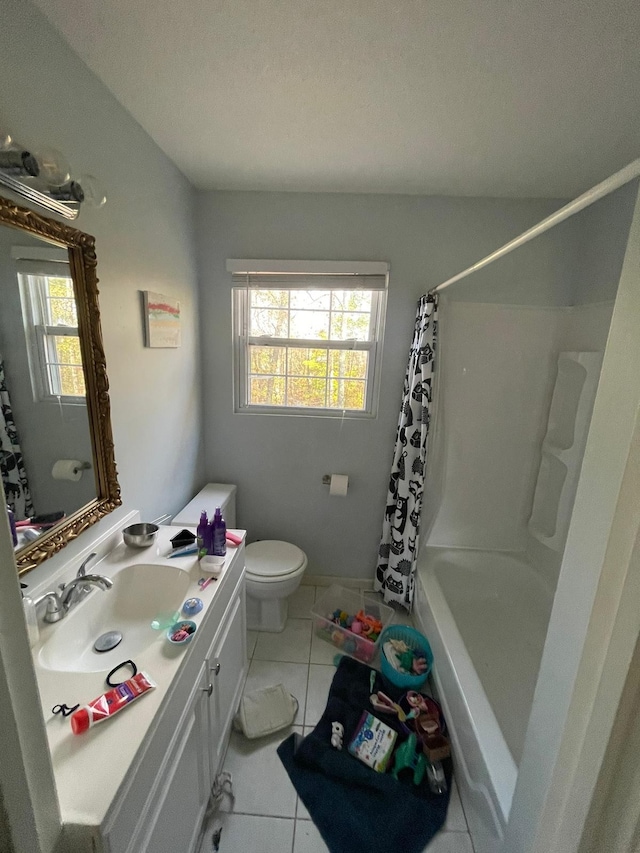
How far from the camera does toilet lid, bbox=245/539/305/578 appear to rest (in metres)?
1.90

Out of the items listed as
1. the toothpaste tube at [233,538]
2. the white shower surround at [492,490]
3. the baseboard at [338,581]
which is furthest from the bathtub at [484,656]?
the toothpaste tube at [233,538]

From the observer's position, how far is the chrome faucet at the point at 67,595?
3.30 feet

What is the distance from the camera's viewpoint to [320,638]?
2002 mm

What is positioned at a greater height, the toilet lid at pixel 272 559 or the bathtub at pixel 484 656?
the toilet lid at pixel 272 559

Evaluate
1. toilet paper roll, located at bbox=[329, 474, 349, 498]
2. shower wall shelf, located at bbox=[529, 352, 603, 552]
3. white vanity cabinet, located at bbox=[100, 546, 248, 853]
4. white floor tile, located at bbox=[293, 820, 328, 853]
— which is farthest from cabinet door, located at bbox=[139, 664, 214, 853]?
shower wall shelf, located at bbox=[529, 352, 603, 552]

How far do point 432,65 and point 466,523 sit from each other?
210 centimetres

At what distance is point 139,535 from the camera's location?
4.49 feet

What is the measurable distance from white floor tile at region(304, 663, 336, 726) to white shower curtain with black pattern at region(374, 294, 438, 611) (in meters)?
0.58

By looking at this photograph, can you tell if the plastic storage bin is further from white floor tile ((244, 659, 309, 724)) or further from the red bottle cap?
the red bottle cap

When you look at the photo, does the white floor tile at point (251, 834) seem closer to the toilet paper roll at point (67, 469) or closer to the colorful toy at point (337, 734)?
the colorful toy at point (337, 734)

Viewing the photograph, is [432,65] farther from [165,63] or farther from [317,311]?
[317,311]

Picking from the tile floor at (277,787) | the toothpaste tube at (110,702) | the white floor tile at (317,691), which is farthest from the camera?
the white floor tile at (317,691)

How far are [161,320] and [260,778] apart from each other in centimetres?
189

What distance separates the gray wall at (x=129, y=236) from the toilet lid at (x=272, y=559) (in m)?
0.50
